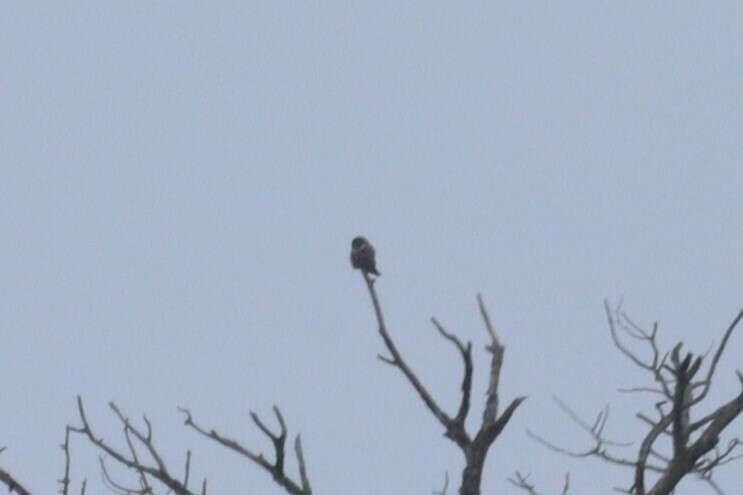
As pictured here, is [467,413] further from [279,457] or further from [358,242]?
[358,242]

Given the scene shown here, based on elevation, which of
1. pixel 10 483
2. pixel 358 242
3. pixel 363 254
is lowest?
pixel 10 483

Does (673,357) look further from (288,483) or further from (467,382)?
(288,483)

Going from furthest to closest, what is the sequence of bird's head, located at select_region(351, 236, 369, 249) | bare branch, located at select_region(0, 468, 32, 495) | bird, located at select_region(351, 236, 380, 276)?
bird's head, located at select_region(351, 236, 369, 249) → bird, located at select_region(351, 236, 380, 276) → bare branch, located at select_region(0, 468, 32, 495)

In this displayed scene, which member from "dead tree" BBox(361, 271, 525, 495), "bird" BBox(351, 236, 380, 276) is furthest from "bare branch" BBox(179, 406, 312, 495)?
"bird" BBox(351, 236, 380, 276)

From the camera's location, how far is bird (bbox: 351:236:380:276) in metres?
11.8

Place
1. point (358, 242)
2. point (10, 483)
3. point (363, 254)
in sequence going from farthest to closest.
Result: point (358, 242)
point (363, 254)
point (10, 483)

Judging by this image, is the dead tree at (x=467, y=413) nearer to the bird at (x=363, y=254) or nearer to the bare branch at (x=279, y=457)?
the bare branch at (x=279, y=457)

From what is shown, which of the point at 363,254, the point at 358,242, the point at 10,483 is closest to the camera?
the point at 10,483

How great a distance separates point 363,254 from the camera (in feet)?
38.8

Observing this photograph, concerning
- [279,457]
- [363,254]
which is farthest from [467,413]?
[363,254]

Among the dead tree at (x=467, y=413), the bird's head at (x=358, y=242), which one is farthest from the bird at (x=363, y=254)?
the dead tree at (x=467, y=413)

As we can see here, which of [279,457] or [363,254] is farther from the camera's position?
[363,254]

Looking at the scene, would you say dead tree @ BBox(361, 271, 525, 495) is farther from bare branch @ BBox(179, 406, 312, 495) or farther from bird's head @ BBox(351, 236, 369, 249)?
bird's head @ BBox(351, 236, 369, 249)

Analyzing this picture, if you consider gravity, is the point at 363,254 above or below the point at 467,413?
above
